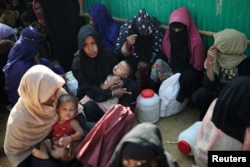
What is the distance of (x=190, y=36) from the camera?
380 cm

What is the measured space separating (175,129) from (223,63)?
3.22ft

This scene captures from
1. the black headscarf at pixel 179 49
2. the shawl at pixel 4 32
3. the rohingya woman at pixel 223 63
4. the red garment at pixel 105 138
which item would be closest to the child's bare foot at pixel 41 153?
the red garment at pixel 105 138

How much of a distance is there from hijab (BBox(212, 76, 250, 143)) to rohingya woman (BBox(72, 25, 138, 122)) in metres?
1.37

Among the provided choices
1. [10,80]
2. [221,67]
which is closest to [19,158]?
[10,80]

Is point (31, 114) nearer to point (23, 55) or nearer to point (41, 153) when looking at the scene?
point (41, 153)

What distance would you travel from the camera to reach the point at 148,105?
12.2ft

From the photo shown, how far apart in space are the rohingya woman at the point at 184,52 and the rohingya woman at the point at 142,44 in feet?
0.57

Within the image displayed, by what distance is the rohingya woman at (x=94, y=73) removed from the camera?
3.53 m

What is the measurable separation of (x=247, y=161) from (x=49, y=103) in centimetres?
178

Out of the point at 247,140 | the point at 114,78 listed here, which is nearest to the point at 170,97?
the point at 114,78

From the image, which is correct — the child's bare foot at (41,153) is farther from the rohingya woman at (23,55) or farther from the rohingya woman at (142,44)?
the rohingya woman at (142,44)

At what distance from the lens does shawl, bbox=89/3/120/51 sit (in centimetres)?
451

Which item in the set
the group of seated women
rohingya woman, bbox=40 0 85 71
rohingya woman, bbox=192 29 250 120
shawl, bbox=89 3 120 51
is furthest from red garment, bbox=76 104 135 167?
rohingya woman, bbox=40 0 85 71

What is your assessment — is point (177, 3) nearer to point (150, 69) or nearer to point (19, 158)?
point (150, 69)
